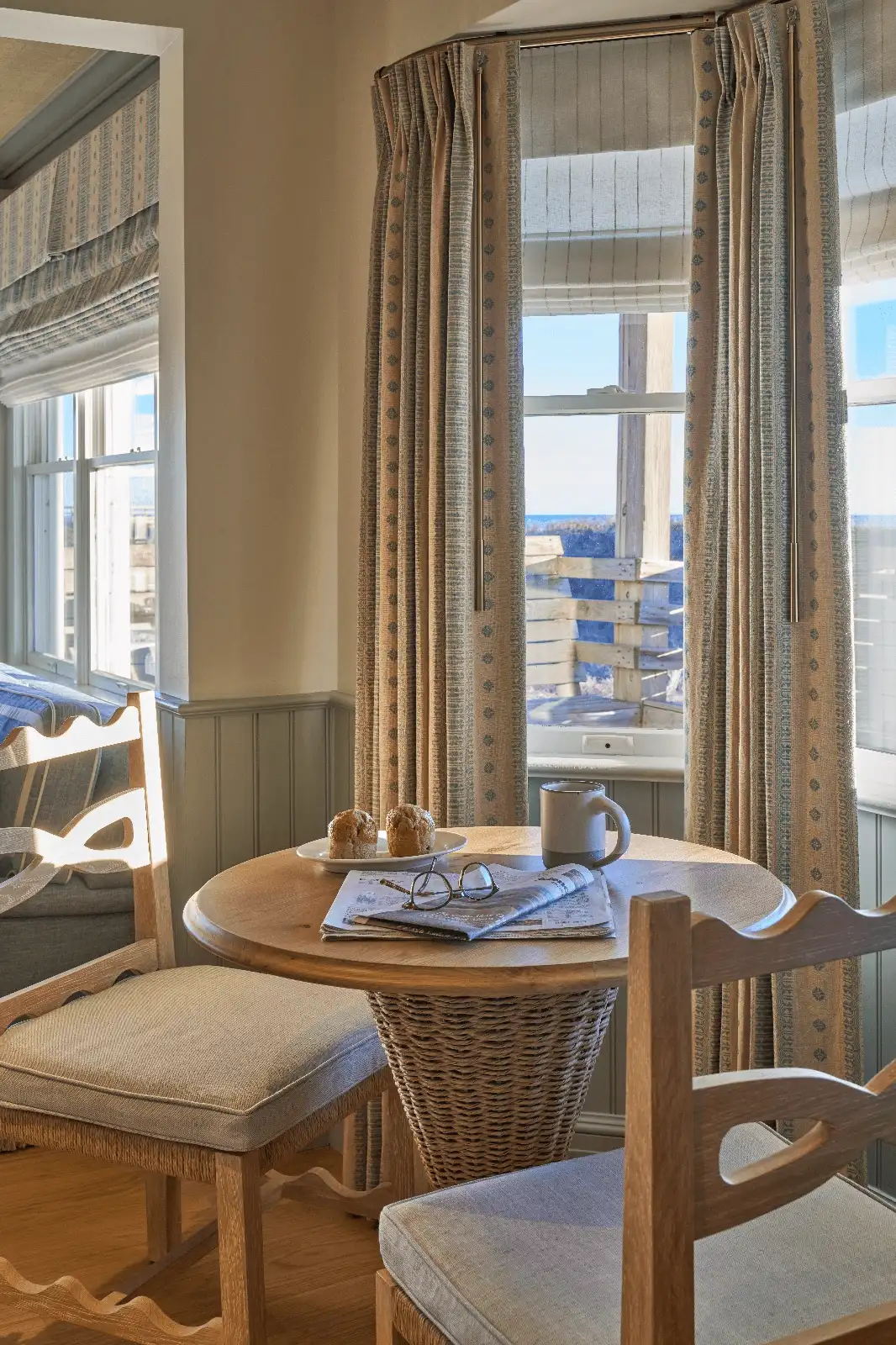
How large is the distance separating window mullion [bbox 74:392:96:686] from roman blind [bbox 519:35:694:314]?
2.12 meters

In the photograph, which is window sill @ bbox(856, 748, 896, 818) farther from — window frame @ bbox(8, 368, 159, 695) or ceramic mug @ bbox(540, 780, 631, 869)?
window frame @ bbox(8, 368, 159, 695)

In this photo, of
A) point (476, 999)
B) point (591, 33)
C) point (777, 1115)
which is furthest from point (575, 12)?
point (777, 1115)

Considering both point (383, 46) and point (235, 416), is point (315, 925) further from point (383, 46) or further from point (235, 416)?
point (383, 46)

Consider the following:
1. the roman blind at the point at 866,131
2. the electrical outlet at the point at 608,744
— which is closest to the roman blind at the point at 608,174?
the roman blind at the point at 866,131

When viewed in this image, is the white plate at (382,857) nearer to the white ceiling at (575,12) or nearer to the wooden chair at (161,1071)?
the wooden chair at (161,1071)

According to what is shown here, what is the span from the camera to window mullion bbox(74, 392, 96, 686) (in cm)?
415

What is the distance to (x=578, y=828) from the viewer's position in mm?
1638

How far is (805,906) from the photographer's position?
3.27ft

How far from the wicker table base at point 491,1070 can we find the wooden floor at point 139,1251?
585 millimetres

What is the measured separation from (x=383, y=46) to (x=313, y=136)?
0.85 feet

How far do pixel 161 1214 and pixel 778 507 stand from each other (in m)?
1.59

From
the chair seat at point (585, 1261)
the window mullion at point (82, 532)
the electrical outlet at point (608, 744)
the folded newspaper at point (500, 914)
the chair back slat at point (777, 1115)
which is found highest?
the window mullion at point (82, 532)

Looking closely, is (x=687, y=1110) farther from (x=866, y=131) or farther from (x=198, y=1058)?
(x=866, y=131)

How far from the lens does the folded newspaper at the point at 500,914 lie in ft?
4.60
